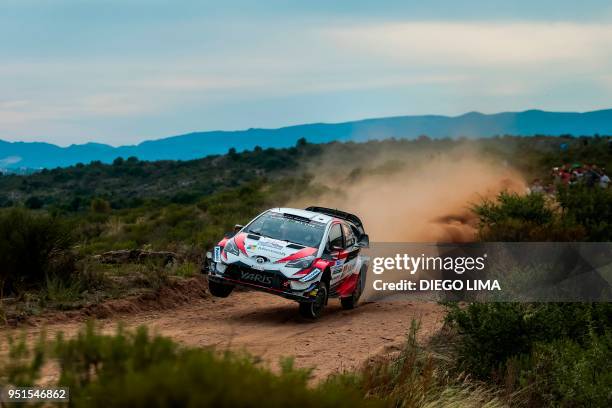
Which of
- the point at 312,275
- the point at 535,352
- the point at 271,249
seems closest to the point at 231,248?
the point at 271,249

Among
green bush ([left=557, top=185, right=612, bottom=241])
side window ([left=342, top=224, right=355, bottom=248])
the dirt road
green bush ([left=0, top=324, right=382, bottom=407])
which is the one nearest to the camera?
green bush ([left=0, top=324, right=382, bottom=407])

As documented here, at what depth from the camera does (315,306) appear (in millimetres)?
14203

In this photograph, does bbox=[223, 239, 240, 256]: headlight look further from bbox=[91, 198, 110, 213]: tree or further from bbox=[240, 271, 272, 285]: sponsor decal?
bbox=[91, 198, 110, 213]: tree

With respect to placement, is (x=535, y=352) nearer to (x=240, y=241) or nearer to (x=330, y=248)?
(x=330, y=248)

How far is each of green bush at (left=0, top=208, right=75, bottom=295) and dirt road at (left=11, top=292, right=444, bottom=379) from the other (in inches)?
75.5

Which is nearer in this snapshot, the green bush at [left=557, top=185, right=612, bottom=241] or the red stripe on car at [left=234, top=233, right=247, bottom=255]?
the red stripe on car at [left=234, top=233, right=247, bottom=255]

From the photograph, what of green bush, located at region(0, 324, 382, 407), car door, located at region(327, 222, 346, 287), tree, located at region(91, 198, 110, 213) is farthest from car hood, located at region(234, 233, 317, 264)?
tree, located at region(91, 198, 110, 213)

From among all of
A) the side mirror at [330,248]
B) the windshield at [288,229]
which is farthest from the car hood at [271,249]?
the side mirror at [330,248]

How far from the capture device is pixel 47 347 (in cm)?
545

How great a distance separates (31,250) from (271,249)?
14.5 ft

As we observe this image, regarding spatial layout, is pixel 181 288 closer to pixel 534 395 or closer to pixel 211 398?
pixel 534 395

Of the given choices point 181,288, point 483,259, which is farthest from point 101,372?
point 483,259

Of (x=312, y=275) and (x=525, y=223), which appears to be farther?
(x=525, y=223)

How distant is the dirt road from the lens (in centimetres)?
1131
